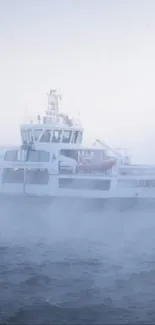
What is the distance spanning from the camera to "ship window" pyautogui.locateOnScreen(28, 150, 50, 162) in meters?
35.1

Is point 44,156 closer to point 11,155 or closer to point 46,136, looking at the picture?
point 46,136

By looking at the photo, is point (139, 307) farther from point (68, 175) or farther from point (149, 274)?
point (68, 175)

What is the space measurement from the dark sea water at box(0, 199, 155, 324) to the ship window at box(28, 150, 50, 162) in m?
5.28

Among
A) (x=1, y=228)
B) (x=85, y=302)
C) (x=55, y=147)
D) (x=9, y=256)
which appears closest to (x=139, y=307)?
(x=85, y=302)

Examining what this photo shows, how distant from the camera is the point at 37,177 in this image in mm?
34312

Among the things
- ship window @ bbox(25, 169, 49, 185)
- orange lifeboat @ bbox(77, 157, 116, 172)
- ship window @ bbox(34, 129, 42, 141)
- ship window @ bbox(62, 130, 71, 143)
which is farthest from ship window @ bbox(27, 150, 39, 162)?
ship window @ bbox(62, 130, 71, 143)

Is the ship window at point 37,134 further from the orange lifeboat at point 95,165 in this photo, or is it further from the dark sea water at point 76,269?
the dark sea water at point 76,269

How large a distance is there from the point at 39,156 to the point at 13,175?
2.80 m

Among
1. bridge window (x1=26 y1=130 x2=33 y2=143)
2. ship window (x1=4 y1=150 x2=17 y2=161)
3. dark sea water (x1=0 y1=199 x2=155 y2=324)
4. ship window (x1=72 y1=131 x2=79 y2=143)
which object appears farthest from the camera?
ship window (x1=72 y1=131 x2=79 y2=143)

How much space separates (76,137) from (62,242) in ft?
57.2

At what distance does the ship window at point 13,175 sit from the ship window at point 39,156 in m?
1.39

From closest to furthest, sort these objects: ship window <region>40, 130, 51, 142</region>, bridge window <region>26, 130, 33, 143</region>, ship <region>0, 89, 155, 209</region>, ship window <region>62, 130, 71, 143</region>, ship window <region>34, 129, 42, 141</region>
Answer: ship <region>0, 89, 155, 209</region> → ship window <region>40, 130, 51, 142</region> → ship window <region>34, 129, 42, 141</region> → ship window <region>62, 130, 71, 143</region> → bridge window <region>26, 130, 33, 143</region>

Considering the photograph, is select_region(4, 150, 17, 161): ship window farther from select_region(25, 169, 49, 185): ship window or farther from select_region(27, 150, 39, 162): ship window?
select_region(25, 169, 49, 185): ship window

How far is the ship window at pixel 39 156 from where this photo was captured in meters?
35.1
